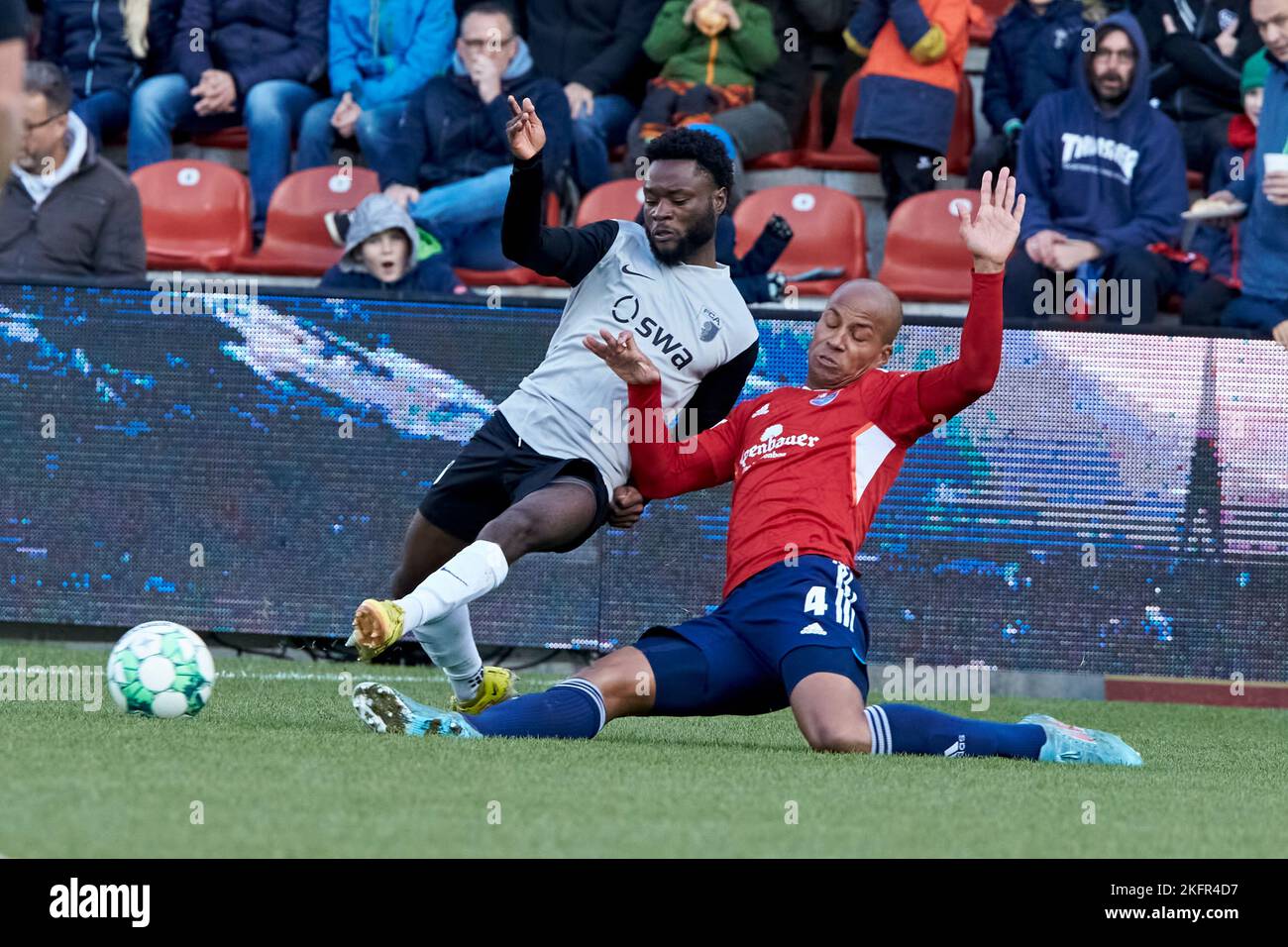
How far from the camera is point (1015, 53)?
34.8ft

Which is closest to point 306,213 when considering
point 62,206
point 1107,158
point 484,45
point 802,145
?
point 484,45

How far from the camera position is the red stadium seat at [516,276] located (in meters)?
10.3

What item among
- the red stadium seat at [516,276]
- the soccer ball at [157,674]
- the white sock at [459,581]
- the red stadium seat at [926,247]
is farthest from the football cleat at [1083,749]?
the red stadium seat at [516,276]

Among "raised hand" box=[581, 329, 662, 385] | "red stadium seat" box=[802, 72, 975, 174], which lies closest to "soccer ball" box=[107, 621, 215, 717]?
"raised hand" box=[581, 329, 662, 385]

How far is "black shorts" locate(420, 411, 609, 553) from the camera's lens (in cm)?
596

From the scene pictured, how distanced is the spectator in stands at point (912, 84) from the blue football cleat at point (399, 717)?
600 cm

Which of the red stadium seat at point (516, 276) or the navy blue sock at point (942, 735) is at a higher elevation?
the red stadium seat at point (516, 276)

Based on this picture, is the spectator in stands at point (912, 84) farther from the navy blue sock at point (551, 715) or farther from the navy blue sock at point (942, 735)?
the navy blue sock at point (551, 715)

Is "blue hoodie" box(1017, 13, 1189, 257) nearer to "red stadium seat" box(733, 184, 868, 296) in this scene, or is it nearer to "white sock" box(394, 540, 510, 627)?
"red stadium seat" box(733, 184, 868, 296)

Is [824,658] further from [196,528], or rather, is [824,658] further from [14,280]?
[14,280]

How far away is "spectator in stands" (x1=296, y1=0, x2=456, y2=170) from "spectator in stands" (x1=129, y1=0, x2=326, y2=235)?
131 millimetres

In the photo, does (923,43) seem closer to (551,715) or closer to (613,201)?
(613,201)

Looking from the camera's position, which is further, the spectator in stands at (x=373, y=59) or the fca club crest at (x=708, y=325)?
the spectator in stands at (x=373, y=59)
